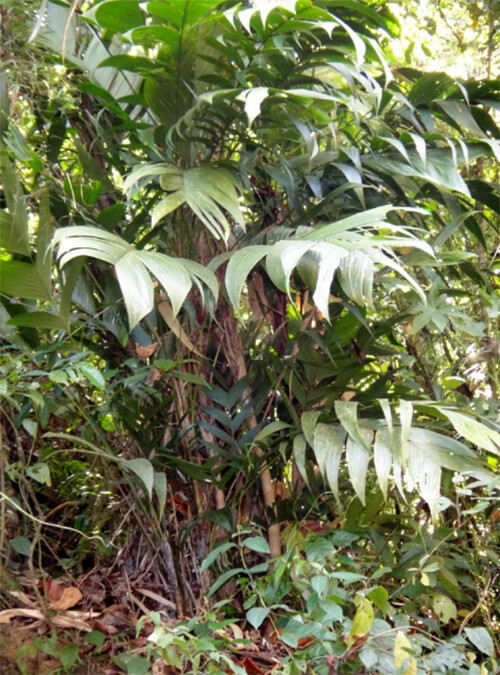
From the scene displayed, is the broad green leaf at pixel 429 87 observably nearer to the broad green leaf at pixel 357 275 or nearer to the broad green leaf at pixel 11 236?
the broad green leaf at pixel 357 275

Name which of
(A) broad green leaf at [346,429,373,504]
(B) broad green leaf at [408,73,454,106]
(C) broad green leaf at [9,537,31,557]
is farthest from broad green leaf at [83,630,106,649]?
(B) broad green leaf at [408,73,454,106]

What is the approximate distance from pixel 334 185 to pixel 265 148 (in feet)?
0.67

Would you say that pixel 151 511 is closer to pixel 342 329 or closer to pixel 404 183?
pixel 342 329

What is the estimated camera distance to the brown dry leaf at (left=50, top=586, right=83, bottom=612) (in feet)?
5.35

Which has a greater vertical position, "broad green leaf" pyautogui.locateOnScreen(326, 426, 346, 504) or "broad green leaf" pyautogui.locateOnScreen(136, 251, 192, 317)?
"broad green leaf" pyautogui.locateOnScreen(136, 251, 192, 317)

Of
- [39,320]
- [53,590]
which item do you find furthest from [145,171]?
[53,590]

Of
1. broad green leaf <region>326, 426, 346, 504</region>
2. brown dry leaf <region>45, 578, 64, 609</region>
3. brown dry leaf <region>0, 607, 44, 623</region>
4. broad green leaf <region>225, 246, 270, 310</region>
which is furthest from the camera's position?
brown dry leaf <region>45, 578, 64, 609</region>

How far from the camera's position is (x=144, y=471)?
1.39 m

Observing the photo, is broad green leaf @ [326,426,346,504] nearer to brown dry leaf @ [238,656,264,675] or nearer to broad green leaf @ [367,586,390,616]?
broad green leaf @ [367,586,390,616]

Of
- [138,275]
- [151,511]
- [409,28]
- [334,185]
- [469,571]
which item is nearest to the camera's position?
[138,275]

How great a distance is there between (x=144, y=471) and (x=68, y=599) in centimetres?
47

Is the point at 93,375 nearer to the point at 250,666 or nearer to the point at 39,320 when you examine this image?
the point at 39,320

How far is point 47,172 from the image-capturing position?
5.36ft

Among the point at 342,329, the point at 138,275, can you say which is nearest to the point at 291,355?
the point at 342,329
